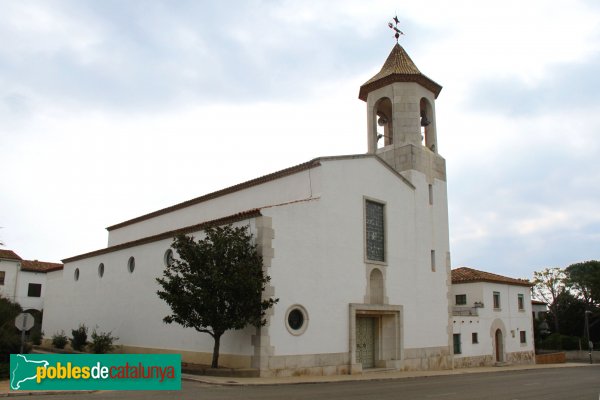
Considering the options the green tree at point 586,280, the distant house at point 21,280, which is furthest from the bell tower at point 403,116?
the green tree at point 586,280

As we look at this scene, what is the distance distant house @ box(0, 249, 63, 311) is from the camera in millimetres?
48281

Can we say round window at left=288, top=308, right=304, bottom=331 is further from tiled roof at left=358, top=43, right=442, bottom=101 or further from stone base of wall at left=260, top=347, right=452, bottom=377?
tiled roof at left=358, top=43, right=442, bottom=101

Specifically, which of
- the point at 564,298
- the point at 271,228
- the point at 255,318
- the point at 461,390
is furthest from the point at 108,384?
the point at 564,298

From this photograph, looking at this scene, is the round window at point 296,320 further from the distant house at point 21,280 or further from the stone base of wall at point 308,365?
the distant house at point 21,280

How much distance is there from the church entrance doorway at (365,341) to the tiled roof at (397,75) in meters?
12.7

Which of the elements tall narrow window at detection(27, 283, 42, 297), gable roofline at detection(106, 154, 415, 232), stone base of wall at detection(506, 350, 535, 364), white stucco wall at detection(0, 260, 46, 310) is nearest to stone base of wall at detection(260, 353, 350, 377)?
gable roofline at detection(106, 154, 415, 232)

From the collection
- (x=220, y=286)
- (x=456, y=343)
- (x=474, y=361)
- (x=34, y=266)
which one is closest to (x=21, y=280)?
(x=34, y=266)

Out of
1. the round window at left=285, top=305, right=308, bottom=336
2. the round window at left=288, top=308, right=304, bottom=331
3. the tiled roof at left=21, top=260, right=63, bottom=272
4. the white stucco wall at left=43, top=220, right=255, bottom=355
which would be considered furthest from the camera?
the tiled roof at left=21, top=260, right=63, bottom=272

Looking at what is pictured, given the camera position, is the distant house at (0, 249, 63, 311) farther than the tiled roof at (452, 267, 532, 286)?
Yes

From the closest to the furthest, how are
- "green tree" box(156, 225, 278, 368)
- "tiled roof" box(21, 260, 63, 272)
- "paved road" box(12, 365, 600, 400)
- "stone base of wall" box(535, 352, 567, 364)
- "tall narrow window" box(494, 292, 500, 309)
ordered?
"paved road" box(12, 365, 600, 400)
"green tree" box(156, 225, 278, 368)
"tall narrow window" box(494, 292, 500, 309)
"stone base of wall" box(535, 352, 567, 364)
"tiled roof" box(21, 260, 63, 272)

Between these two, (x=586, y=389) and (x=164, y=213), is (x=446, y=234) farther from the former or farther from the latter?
(x=164, y=213)

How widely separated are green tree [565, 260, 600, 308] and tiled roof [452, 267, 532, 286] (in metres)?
31.8

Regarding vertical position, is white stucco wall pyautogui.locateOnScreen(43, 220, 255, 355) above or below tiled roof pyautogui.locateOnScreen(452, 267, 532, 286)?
below

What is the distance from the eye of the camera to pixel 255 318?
17.9 meters
